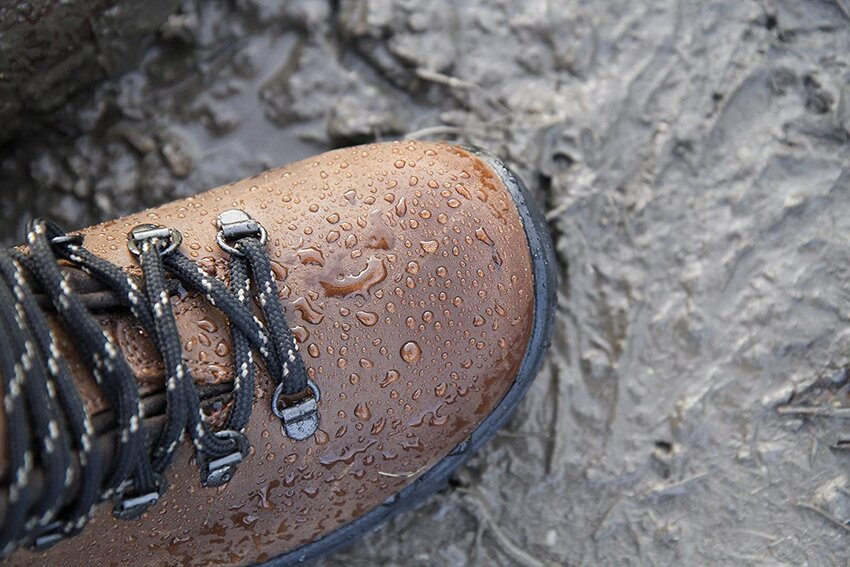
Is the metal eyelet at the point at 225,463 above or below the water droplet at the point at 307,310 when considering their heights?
below

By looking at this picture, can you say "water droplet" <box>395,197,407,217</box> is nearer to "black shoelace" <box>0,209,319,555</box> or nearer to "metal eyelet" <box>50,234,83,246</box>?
"black shoelace" <box>0,209,319,555</box>

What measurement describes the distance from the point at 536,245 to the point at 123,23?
3.47ft

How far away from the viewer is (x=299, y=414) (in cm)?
117

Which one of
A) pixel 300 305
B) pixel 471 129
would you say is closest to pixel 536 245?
pixel 300 305

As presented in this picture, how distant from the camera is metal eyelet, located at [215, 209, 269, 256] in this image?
1.18 meters

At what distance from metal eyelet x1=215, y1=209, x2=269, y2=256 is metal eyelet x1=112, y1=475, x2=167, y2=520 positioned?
35 centimetres

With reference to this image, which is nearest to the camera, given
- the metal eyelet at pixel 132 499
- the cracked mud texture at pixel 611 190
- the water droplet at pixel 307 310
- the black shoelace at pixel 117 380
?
the black shoelace at pixel 117 380

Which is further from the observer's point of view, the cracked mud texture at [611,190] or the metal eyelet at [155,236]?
the cracked mud texture at [611,190]

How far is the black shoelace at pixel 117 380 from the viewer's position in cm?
96

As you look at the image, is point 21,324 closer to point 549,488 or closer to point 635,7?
point 549,488

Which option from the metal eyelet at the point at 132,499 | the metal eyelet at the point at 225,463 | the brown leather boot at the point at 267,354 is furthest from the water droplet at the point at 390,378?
the metal eyelet at the point at 132,499

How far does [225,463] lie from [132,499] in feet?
0.44

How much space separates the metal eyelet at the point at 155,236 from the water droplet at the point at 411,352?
39 centimetres

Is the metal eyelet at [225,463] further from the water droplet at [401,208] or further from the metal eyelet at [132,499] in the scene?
the water droplet at [401,208]
